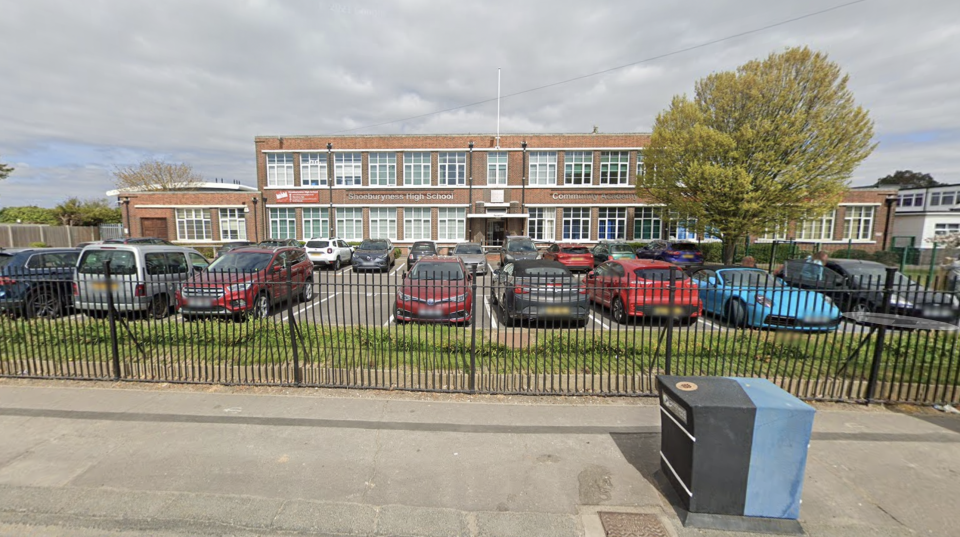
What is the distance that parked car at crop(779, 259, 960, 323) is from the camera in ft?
16.0

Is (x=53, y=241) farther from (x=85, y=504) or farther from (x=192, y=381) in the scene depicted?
(x=85, y=504)

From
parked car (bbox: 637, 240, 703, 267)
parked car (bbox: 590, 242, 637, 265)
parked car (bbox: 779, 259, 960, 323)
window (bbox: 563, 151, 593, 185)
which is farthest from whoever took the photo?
window (bbox: 563, 151, 593, 185)

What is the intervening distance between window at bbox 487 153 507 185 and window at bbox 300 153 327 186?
12.8 metres

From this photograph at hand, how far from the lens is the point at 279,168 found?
30172mm

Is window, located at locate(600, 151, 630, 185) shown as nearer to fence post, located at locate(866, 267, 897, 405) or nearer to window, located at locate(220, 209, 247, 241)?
fence post, located at locate(866, 267, 897, 405)

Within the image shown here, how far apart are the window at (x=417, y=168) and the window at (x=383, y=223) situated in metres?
2.88

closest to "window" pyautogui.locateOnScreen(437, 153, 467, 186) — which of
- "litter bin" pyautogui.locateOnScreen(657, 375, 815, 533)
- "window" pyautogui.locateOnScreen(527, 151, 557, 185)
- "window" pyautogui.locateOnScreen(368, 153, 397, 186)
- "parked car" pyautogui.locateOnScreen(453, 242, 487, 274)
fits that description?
"window" pyautogui.locateOnScreen(368, 153, 397, 186)

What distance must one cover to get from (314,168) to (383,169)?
5461 mm

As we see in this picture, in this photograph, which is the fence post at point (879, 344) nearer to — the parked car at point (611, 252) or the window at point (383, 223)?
the parked car at point (611, 252)

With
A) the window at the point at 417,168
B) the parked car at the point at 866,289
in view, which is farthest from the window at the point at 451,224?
the parked car at the point at 866,289

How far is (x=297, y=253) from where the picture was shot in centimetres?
1170

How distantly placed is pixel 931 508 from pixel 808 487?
79 centimetres

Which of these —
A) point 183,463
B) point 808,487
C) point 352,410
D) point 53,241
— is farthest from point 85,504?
point 53,241

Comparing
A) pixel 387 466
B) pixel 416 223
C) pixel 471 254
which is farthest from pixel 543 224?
pixel 387 466
